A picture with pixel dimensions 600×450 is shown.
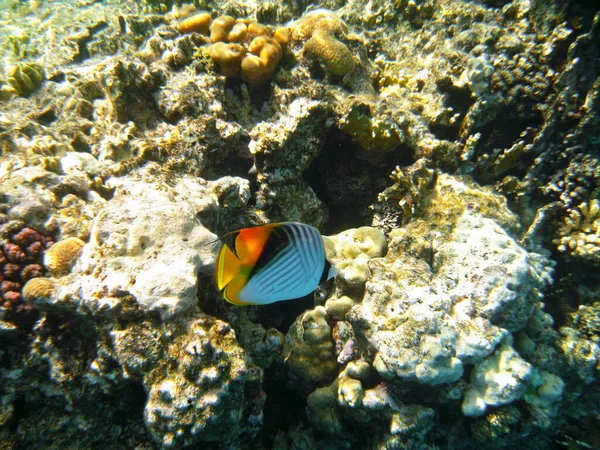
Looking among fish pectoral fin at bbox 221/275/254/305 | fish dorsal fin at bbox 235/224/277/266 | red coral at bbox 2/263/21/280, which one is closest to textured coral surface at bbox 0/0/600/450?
red coral at bbox 2/263/21/280

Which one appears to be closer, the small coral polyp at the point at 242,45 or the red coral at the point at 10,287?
the red coral at the point at 10,287

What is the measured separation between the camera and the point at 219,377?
6.64ft

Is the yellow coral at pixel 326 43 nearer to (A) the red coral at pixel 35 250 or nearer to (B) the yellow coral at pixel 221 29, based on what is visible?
(B) the yellow coral at pixel 221 29

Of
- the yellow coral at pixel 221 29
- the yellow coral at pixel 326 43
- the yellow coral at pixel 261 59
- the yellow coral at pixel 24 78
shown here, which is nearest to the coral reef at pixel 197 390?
the yellow coral at pixel 261 59

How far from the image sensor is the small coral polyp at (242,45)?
3359 mm

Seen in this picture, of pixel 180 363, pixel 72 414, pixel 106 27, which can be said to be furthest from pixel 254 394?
pixel 106 27

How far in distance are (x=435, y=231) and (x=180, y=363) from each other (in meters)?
2.55

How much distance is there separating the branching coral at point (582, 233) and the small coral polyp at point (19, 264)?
5.19 meters

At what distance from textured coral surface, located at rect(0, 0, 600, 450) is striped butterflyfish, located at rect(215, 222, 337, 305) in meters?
1.00

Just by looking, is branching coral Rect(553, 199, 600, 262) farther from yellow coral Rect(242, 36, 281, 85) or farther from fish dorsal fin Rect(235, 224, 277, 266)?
yellow coral Rect(242, 36, 281, 85)

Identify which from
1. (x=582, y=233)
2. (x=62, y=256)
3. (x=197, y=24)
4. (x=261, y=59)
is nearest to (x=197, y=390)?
(x=62, y=256)

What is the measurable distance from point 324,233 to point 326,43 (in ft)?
7.65

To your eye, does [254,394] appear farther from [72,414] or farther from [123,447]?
[72,414]

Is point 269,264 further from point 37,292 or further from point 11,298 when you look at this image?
point 11,298
